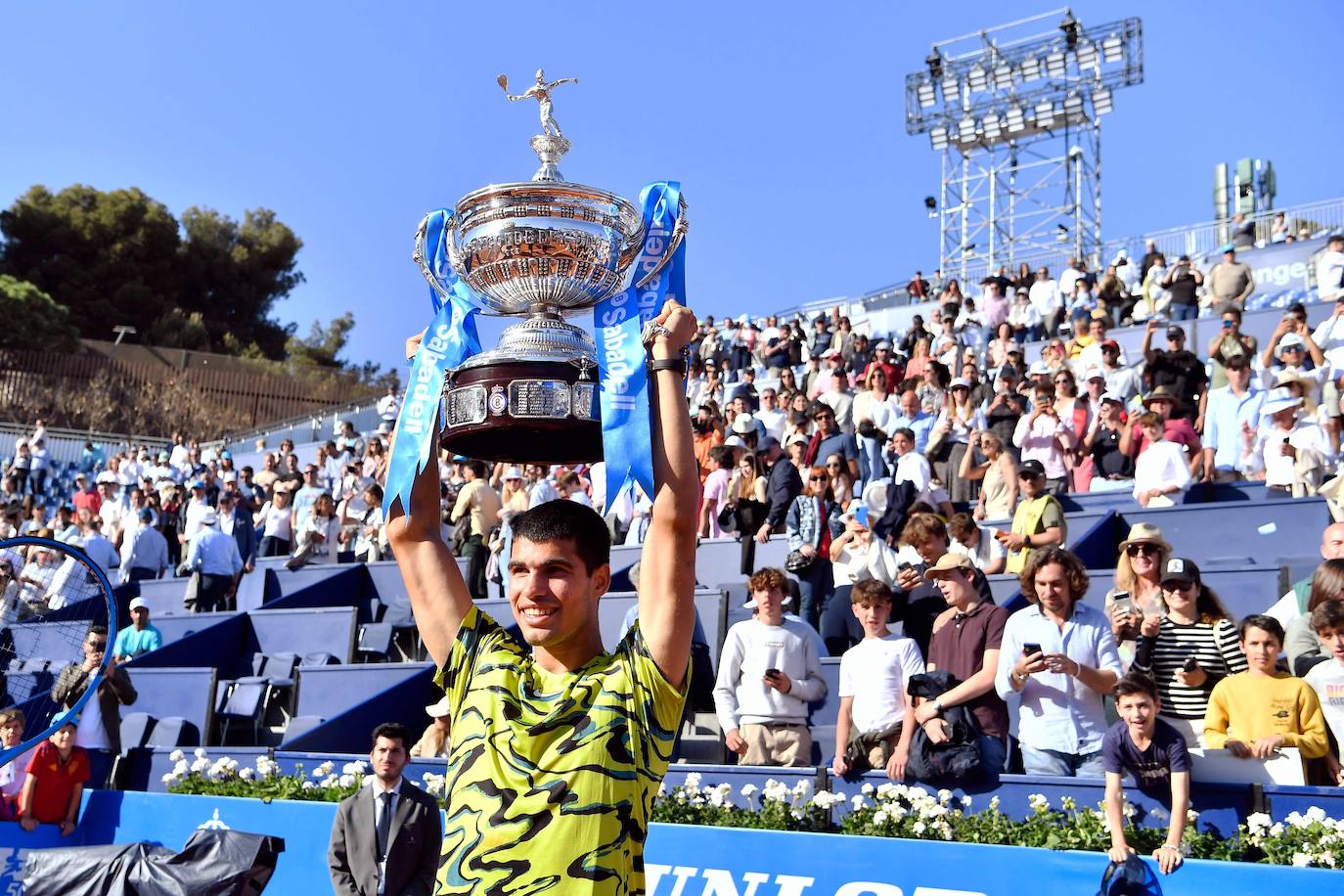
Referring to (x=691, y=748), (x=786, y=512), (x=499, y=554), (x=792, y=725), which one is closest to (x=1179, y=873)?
(x=792, y=725)

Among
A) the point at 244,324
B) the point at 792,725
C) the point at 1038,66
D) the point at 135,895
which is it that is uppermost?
the point at 1038,66

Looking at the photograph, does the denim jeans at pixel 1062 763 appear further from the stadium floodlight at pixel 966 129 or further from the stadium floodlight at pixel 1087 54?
the stadium floodlight at pixel 1087 54

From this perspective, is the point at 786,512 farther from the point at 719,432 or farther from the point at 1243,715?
the point at 1243,715

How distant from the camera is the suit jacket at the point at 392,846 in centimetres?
704

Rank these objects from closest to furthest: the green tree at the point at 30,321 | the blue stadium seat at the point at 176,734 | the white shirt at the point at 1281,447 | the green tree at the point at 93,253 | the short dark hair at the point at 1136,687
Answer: the short dark hair at the point at 1136,687 → the white shirt at the point at 1281,447 → the blue stadium seat at the point at 176,734 → the green tree at the point at 30,321 → the green tree at the point at 93,253

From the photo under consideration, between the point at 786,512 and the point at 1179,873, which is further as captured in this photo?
the point at 786,512

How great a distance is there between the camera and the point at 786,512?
37.4 ft

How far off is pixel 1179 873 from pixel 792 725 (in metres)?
2.69

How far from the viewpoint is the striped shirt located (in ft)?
22.3

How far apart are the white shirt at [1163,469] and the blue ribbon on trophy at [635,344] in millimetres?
7805

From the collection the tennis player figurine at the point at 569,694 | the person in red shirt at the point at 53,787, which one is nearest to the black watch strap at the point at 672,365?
the tennis player figurine at the point at 569,694

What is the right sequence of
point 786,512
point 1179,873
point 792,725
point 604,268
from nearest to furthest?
point 604,268 < point 1179,873 < point 792,725 < point 786,512

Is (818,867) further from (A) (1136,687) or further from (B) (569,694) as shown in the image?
(B) (569,694)

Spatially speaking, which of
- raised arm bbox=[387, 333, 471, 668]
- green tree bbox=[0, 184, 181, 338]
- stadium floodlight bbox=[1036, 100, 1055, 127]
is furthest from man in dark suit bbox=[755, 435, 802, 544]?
green tree bbox=[0, 184, 181, 338]
